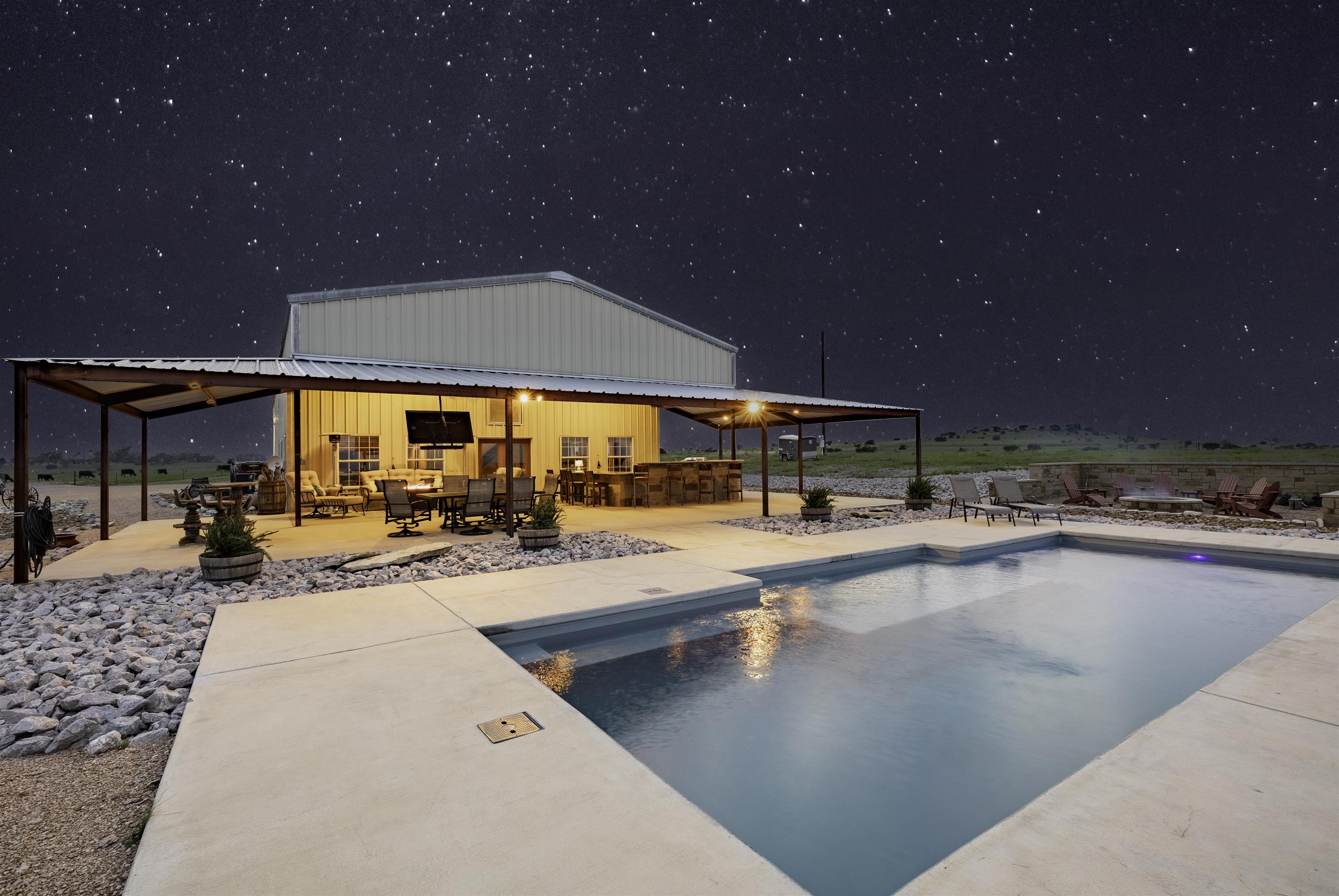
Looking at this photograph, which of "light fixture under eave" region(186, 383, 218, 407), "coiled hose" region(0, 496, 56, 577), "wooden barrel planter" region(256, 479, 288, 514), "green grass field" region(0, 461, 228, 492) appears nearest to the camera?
"coiled hose" region(0, 496, 56, 577)

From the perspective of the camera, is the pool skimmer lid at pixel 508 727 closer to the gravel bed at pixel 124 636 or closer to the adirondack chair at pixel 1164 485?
the gravel bed at pixel 124 636

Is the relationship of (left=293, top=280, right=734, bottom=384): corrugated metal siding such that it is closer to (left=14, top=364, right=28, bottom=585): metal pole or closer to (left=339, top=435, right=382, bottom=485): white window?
(left=339, top=435, right=382, bottom=485): white window

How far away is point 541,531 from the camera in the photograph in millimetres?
7809

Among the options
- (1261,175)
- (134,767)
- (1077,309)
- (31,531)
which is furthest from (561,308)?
(1077,309)

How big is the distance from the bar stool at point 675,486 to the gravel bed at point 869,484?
13.1 ft

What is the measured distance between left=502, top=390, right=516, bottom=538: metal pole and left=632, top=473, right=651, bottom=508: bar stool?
15.8ft

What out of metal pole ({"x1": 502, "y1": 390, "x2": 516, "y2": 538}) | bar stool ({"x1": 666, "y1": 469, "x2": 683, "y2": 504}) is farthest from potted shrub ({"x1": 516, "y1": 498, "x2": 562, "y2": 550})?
bar stool ({"x1": 666, "y1": 469, "x2": 683, "y2": 504})

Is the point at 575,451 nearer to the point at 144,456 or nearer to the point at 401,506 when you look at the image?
the point at 401,506

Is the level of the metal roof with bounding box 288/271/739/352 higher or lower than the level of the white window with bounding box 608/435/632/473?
higher

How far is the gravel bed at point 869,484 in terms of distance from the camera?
18094 mm

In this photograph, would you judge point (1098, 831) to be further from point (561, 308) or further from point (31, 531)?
point (561, 308)

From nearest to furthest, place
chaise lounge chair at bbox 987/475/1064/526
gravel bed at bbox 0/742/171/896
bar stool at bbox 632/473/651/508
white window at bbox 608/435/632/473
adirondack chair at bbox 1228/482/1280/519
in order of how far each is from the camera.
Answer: gravel bed at bbox 0/742/171/896
chaise lounge chair at bbox 987/475/1064/526
adirondack chair at bbox 1228/482/1280/519
bar stool at bbox 632/473/651/508
white window at bbox 608/435/632/473

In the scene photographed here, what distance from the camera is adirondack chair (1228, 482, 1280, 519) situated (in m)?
11.9

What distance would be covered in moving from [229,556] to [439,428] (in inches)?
320
